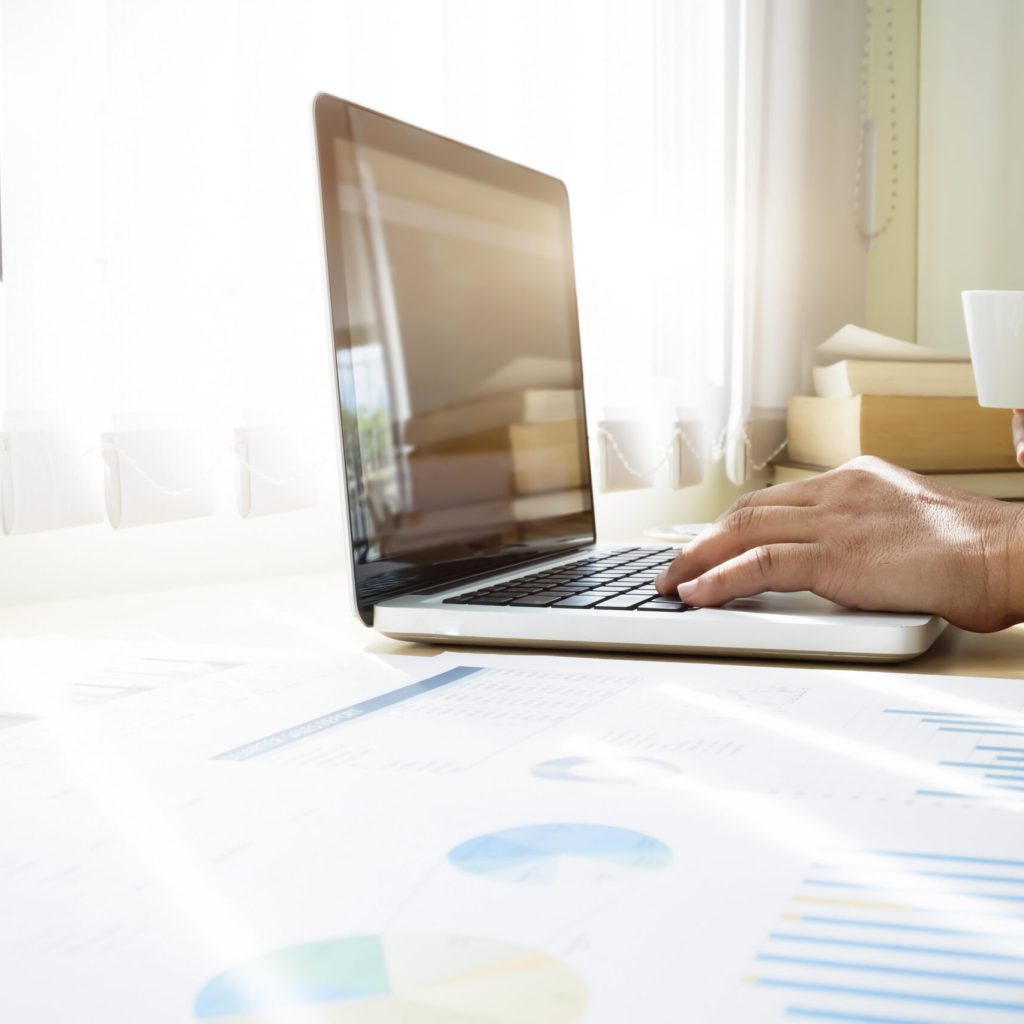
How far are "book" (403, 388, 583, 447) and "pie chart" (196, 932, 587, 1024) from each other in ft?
1.82

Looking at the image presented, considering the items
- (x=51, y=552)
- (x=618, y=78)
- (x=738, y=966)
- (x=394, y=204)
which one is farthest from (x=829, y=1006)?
(x=618, y=78)

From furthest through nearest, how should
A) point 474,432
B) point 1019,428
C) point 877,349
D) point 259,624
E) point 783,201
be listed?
point 783,201 → point 877,349 → point 1019,428 → point 474,432 → point 259,624

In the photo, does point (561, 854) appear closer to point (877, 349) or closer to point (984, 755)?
point (984, 755)

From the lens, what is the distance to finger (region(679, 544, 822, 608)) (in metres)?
0.69

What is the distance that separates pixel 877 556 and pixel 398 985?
1.61ft

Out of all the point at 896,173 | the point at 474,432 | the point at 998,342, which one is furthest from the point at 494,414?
the point at 896,173

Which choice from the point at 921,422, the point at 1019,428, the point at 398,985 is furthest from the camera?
the point at 921,422

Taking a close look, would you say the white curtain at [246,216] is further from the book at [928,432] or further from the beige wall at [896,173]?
the beige wall at [896,173]

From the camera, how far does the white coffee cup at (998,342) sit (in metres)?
1.04

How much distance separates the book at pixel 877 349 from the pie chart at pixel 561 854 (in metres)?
1.36

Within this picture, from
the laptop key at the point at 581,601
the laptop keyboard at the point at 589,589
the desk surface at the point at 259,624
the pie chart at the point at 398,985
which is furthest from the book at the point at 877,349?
the pie chart at the point at 398,985

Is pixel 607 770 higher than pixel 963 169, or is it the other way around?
pixel 963 169

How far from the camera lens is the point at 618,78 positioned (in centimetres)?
148

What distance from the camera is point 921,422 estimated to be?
153 cm
